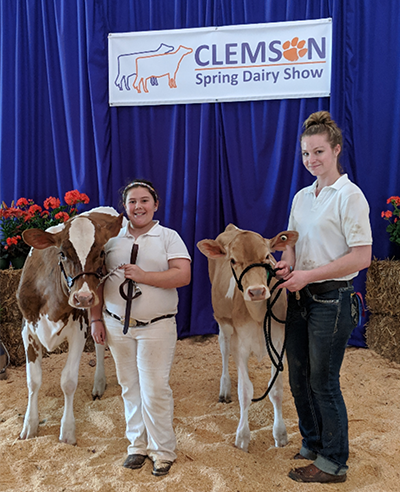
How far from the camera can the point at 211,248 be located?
7.84 ft

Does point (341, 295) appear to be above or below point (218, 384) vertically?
above

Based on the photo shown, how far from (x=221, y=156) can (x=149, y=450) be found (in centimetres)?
311

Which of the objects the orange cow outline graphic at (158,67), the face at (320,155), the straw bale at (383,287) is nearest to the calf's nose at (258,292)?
the face at (320,155)

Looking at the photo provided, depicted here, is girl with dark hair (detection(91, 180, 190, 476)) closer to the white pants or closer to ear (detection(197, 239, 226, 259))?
the white pants

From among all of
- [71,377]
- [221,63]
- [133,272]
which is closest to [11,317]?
[71,377]

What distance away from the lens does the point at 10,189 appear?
16.4 feet

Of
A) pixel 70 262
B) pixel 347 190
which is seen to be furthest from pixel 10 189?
pixel 347 190

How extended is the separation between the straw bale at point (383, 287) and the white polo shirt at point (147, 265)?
2.50m

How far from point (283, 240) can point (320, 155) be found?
452 mm

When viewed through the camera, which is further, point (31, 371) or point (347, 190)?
point (31, 371)

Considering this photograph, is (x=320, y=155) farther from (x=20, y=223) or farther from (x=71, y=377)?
(x=20, y=223)

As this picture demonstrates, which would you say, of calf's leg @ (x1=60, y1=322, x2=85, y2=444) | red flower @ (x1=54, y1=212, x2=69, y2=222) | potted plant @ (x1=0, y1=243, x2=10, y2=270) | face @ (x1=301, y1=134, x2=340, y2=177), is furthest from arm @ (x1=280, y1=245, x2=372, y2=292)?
potted plant @ (x1=0, y1=243, x2=10, y2=270)

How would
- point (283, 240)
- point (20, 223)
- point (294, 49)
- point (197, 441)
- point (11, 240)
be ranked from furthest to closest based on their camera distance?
1. point (294, 49)
2. point (20, 223)
3. point (11, 240)
4. point (197, 441)
5. point (283, 240)

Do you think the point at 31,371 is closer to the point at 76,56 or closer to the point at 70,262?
the point at 70,262
